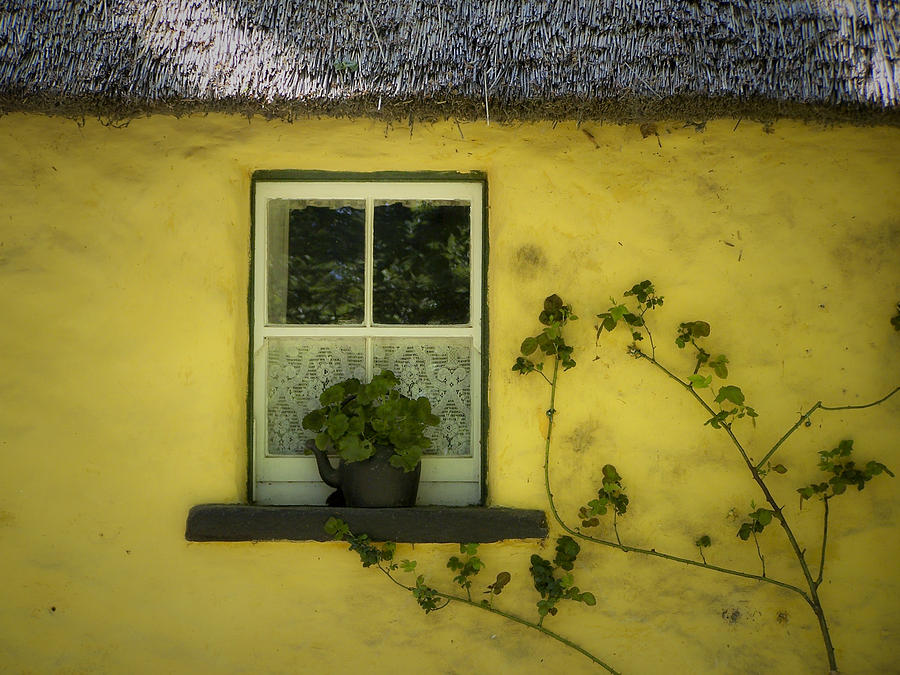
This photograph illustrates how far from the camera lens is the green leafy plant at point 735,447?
2699mm

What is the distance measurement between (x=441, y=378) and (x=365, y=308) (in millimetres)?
342

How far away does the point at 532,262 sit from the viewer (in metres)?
2.82

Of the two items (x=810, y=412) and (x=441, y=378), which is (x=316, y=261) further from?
(x=810, y=412)

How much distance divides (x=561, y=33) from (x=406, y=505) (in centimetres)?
149

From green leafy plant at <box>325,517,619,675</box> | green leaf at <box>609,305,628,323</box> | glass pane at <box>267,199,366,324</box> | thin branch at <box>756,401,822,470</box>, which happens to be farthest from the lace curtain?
thin branch at <box>756,401,822,470</box>

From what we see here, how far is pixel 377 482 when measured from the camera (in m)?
2.71

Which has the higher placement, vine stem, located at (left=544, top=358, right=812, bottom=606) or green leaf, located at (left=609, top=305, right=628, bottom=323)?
green leaf, located at (left=609, top=305, right=628, bottom=323)

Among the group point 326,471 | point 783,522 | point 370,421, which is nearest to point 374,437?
point 370,421

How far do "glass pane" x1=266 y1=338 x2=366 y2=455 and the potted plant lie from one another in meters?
0.15

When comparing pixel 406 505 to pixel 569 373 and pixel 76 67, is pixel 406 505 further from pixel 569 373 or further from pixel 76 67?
pixel 76 67

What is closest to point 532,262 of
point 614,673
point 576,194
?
point 576,194

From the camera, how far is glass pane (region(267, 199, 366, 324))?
2.94 metres

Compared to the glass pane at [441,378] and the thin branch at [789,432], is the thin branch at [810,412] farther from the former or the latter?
the glass pane at [441,378]

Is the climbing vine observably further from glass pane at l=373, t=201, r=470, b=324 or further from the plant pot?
glass pane at l=373, t=201, r=470, b=324
